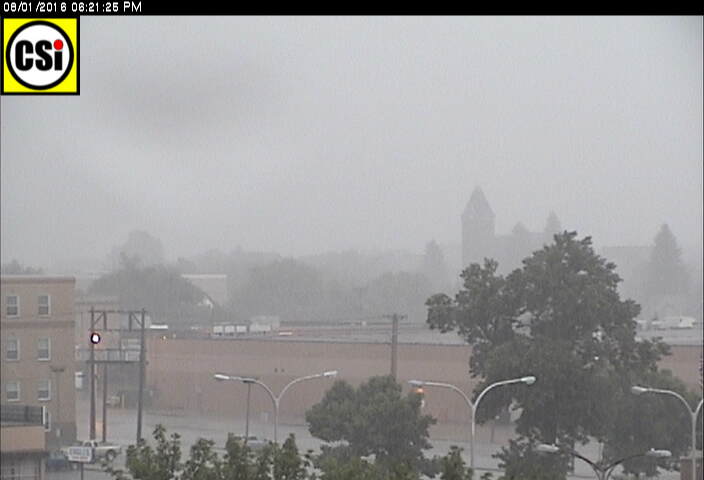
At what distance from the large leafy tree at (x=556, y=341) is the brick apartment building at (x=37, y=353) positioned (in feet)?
21.5

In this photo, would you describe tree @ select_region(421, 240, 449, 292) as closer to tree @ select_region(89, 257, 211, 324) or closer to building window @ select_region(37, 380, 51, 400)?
tree @ select_region(89, 257, 211, 324)

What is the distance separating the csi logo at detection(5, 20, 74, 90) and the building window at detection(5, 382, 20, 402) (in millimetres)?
16429

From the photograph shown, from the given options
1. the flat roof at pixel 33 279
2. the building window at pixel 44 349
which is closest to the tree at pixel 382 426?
the building window at pixel 44 349

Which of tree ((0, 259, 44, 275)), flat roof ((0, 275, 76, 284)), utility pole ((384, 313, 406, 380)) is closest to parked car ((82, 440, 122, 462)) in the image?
flat roof ((0, 275, 76, 284))

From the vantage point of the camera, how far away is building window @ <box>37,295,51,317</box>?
25328 millimetres

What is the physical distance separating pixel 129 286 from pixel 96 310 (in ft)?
9.56

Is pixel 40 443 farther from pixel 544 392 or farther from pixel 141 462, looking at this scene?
pixel 141 462

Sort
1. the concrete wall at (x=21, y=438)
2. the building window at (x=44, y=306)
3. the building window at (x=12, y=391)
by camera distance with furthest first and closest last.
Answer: the building window at (x=44, y=306), the building window at (x=12, y=391), the concrete wall at (x=21, y=438)

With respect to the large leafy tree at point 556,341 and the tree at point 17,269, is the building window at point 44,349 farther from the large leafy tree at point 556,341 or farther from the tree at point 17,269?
the large leafy tree at point 556,341

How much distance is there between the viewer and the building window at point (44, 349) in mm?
25141

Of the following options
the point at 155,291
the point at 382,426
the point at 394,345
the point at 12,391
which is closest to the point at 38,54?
the point at 382,426

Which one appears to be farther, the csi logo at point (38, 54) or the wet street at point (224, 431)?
the wet street at point (224, 431)

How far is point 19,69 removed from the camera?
27.6 ft
